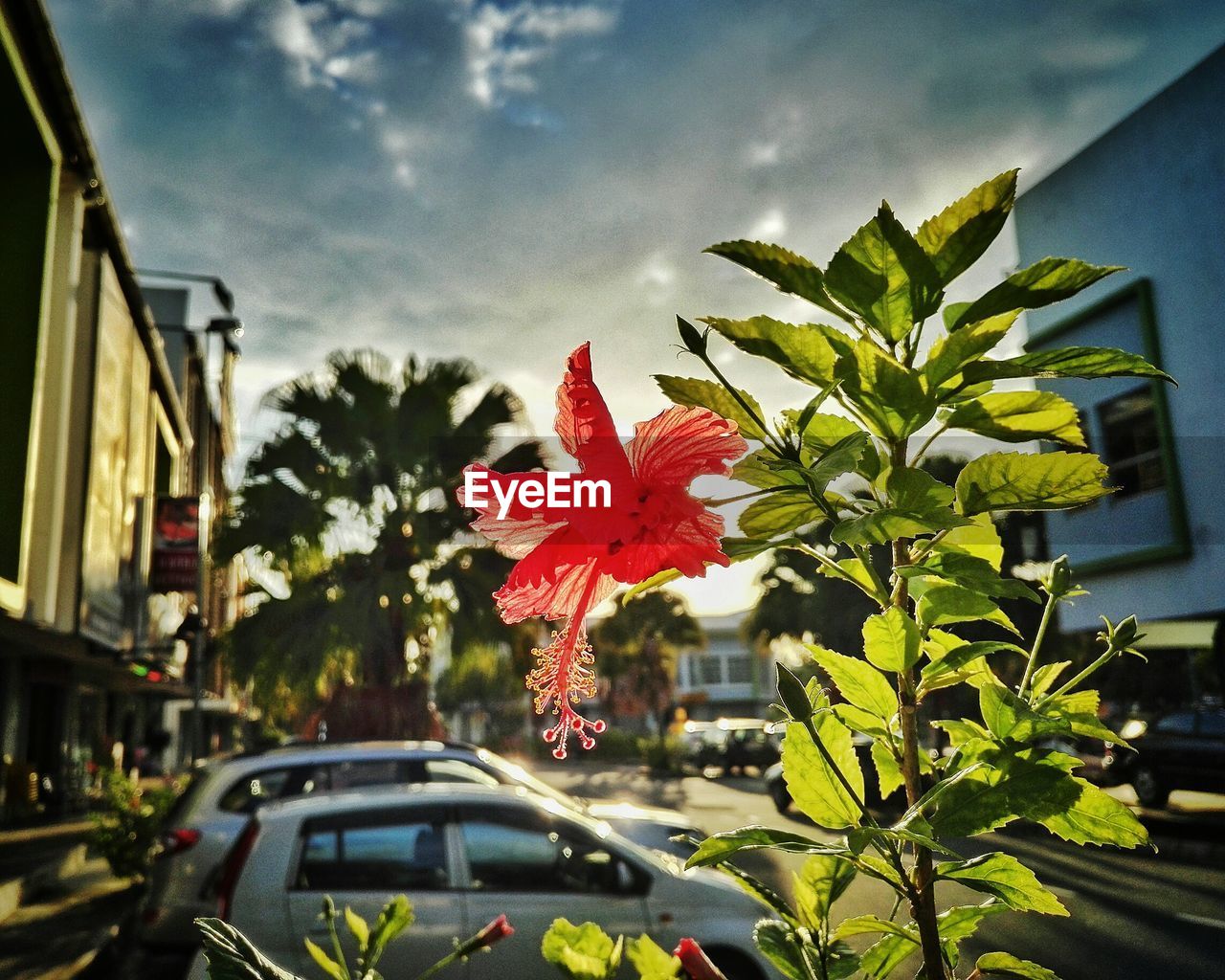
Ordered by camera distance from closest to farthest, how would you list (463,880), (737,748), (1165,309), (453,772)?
(463,880) → (453,772) → (1165,309) → (737,748)

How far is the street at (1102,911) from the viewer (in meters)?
4.08

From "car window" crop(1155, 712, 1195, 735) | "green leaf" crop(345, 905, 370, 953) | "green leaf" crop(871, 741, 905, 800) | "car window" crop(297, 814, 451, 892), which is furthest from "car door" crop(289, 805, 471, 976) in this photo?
"car window" crop(1155, 712, 1195, 735)

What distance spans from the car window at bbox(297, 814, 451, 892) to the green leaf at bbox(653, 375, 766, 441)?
4789 millimetres

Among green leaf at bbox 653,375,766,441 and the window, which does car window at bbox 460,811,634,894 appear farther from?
the window

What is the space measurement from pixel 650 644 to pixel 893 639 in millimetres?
32829

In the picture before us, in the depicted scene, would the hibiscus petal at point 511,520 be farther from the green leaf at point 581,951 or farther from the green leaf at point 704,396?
the green leaf at point 581,951

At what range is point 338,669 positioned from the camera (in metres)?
14.5

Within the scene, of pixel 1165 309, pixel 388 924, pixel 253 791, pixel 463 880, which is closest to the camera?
pixel 388 924

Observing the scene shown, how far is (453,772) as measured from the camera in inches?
325

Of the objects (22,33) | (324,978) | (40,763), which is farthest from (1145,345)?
(40,763)

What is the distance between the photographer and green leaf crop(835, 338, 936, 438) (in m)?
0.82

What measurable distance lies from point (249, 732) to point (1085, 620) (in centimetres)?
4507

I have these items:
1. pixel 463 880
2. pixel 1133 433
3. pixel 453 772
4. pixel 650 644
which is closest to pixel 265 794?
pixel 453 772

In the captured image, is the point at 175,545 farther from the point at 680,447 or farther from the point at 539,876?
the point at 680,447
